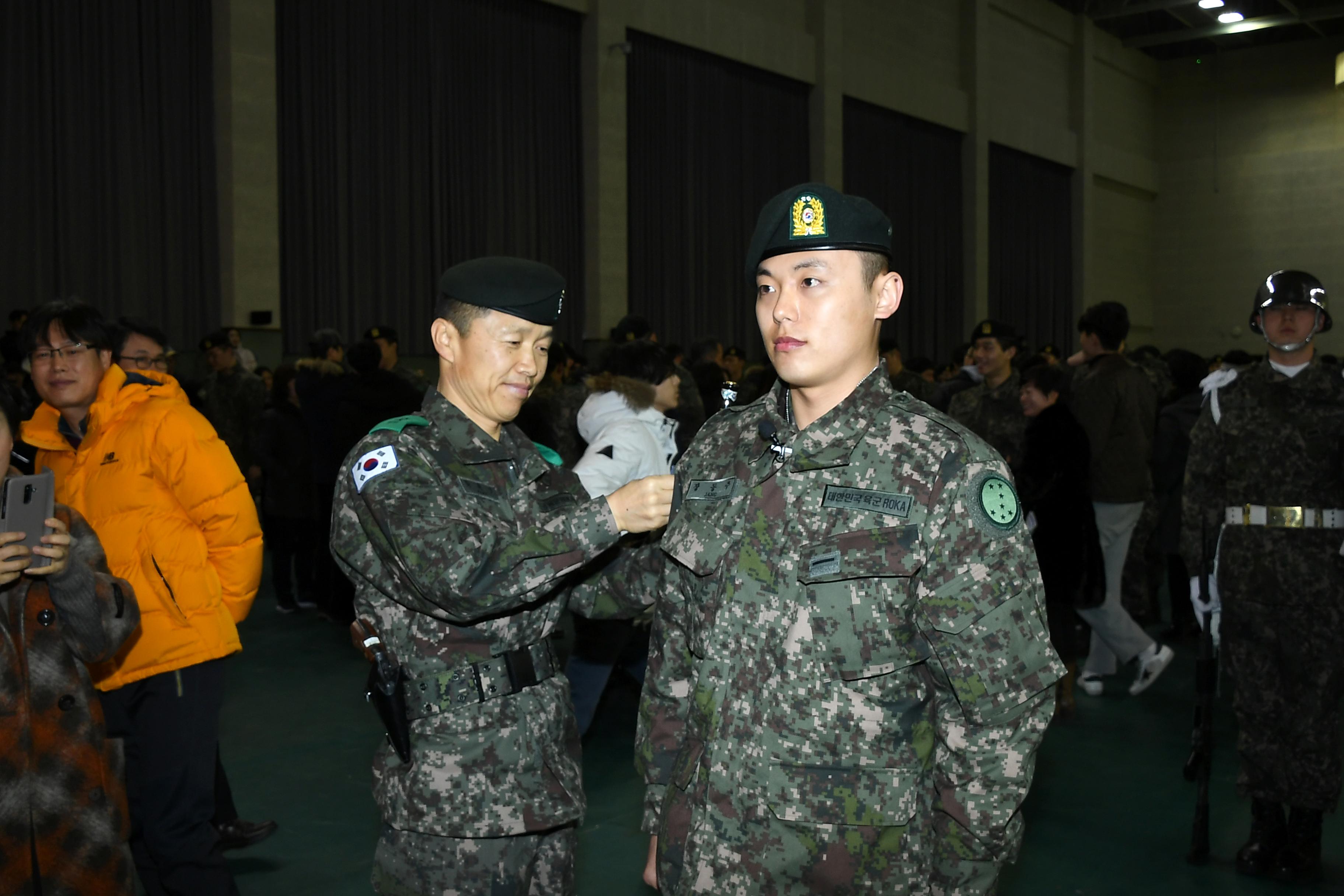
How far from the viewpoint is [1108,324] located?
5.22m

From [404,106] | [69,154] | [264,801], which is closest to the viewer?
[264,801]

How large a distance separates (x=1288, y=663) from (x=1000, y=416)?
5.86 feet

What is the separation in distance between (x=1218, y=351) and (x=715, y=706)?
20992 mm

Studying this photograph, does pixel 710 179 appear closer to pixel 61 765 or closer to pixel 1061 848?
pixel 1061 848

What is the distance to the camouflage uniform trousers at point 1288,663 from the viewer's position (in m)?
3.16

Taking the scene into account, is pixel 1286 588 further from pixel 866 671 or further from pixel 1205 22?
pixel 1205 22

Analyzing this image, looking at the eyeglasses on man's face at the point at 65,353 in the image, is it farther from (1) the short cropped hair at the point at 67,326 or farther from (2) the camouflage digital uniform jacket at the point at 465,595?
(2) the camouflage digital uniform jacket at the point at 465,595

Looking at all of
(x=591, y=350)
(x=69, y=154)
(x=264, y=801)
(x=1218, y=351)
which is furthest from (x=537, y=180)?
(x=1218, y=351)

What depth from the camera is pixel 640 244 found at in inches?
496

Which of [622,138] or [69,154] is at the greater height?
[622,138]

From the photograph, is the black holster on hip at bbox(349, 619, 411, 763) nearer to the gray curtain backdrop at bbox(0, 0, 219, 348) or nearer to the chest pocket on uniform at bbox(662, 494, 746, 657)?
the chest pocket on uniform at bbox(662, 494, 746, 657)

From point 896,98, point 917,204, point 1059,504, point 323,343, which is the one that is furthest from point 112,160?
point 917,204

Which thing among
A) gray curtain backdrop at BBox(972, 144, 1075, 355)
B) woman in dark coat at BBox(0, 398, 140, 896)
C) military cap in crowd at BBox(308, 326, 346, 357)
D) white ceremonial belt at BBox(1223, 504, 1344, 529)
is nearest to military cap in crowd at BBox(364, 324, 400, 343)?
military cap in crowd at BBox(308, 326, 346, 357)

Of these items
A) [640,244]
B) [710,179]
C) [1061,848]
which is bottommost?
[1061,848]
